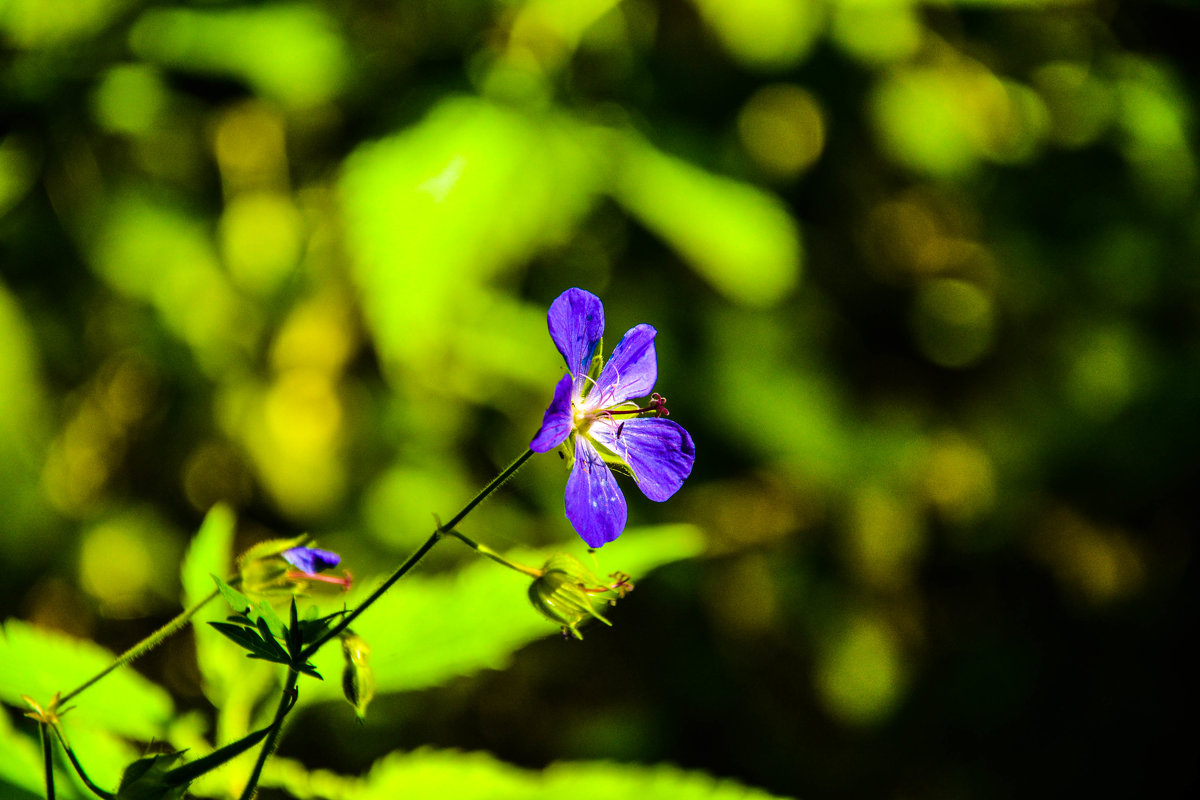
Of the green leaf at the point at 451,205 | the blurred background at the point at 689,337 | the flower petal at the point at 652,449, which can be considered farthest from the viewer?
the blurred background at the point at 689,337

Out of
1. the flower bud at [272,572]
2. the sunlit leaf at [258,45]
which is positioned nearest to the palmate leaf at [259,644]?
the flower bud at [272,572]

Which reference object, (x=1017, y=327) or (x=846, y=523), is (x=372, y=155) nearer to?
(x=846, y=523)

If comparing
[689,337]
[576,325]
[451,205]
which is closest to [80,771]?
[576,325]

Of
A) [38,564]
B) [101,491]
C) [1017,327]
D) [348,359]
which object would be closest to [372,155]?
[348,359]

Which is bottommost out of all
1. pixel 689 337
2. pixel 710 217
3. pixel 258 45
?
pixel 689 337

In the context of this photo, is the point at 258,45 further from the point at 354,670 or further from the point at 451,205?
the point at 354,670

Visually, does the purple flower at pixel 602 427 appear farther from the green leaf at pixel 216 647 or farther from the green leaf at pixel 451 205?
the green leaf at pixel 451 205
